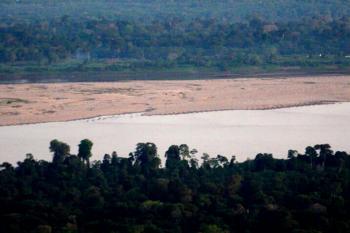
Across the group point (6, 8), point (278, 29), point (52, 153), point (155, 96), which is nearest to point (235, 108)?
point (155, 96)

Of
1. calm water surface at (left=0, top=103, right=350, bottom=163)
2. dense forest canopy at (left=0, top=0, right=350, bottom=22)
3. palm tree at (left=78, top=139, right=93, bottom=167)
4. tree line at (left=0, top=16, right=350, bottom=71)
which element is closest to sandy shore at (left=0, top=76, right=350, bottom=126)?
calm water surface at (left=0, top=103, right=350, bottom=163)

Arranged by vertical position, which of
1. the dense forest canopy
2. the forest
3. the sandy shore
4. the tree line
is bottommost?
the forest

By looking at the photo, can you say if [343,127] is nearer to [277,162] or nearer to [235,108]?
[235,108]

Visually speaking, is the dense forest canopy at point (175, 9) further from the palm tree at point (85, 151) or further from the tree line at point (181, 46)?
the palm tree at point (85, 151)

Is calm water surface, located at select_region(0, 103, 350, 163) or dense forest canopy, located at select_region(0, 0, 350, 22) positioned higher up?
dense forest canopy, located at select_region(0, 0, 350, 22)

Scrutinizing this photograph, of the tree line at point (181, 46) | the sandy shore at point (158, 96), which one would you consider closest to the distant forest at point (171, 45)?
the tree line at point (181, 46)

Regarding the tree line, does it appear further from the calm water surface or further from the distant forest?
the calm water surface

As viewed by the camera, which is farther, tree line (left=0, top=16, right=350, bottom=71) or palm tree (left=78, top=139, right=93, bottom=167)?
tree line (left=0, top=16, right=350, bottom=71)

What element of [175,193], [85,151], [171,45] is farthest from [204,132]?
[171,45]
